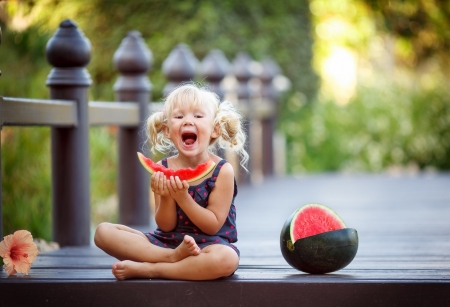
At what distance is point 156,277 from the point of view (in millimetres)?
3281

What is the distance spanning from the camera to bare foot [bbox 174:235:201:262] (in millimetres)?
3184

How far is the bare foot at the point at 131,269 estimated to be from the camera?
10.6 feet

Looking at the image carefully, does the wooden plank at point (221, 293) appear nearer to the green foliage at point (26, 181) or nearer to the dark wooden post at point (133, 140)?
the dark wooden post at point (133, 140)

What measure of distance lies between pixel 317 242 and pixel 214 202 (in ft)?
1.49

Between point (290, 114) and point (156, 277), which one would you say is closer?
point (156, 277)

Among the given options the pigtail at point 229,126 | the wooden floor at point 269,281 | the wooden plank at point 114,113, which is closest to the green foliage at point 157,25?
the wooden plank at point 114,113

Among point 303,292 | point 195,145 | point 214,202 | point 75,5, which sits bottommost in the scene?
point 303,292

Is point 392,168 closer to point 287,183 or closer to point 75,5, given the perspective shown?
point 287,183

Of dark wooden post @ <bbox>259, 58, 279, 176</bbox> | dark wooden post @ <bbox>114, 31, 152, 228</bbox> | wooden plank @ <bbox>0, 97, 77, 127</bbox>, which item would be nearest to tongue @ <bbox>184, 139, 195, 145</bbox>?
wooden plank @ <bbox>0, 97, 77, 127</bbox>

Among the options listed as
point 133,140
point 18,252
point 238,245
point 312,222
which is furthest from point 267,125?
point 18,252

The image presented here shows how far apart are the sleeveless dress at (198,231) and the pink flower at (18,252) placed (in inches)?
19.6

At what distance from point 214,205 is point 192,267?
0.31 meters

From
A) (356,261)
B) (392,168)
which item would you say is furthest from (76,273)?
(392,168)

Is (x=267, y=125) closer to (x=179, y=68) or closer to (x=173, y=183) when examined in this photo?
(x=179, y=68)
